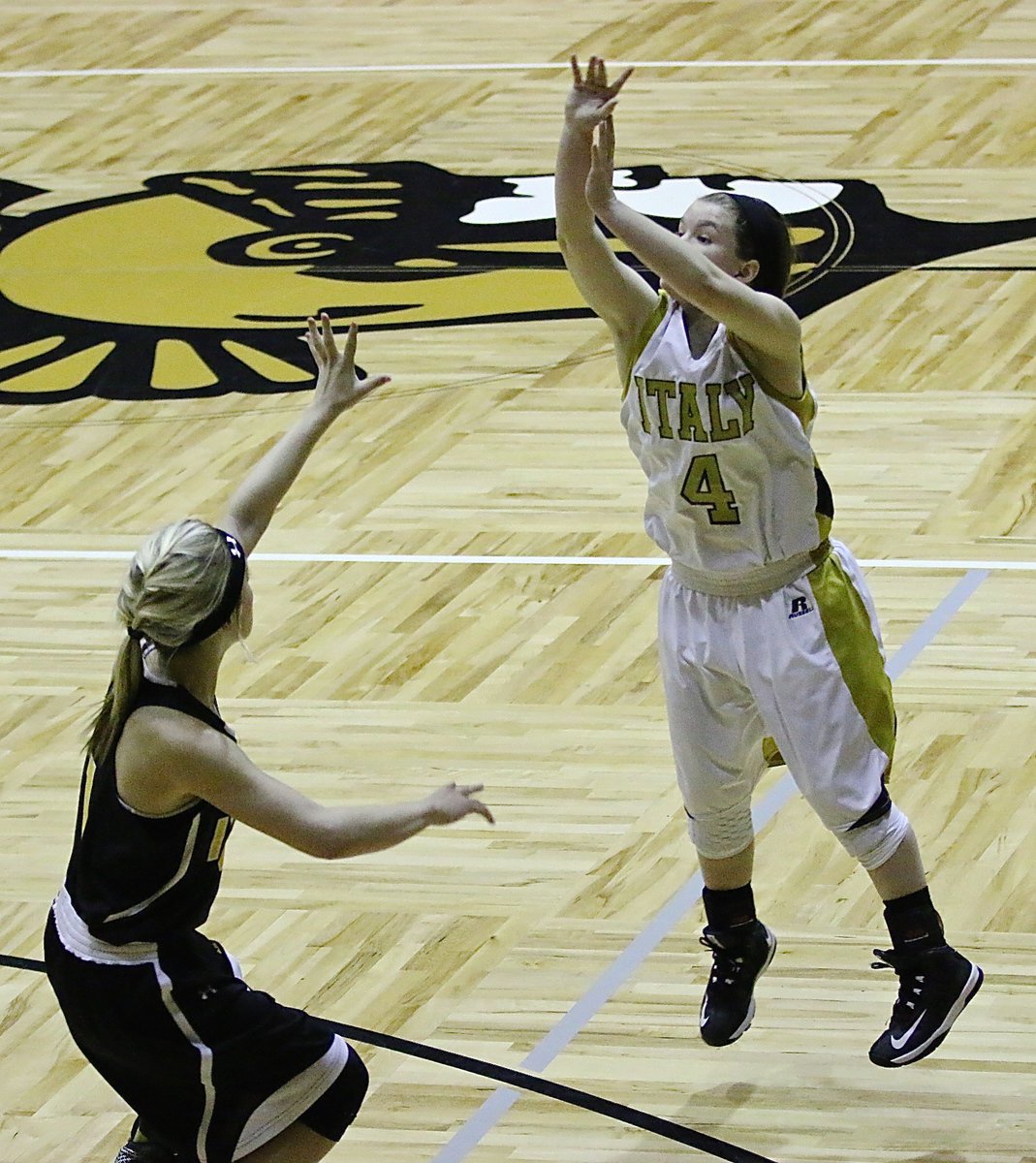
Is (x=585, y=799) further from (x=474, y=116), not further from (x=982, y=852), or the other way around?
(x=474, y=116)

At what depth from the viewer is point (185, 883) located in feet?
11.4

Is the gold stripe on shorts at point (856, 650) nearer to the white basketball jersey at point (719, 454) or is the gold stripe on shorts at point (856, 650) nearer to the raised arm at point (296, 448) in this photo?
the white basketball jersey at point (719, 454)

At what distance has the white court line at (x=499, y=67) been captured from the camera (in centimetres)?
1090

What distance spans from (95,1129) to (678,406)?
173 cm

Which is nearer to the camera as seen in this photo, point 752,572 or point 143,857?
point 143,857

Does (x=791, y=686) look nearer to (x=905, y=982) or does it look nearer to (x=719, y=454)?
(x=719, y=454)

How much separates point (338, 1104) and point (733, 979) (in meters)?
1.01

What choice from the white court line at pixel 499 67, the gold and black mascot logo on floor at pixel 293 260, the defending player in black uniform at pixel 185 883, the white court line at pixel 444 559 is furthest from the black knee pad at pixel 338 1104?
the white court line at pixel 499 67

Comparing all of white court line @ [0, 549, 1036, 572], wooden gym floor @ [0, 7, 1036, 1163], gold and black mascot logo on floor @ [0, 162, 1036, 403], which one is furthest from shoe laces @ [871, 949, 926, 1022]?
gold and black mascot logo on floor @ [0, 162, 1036, 403]

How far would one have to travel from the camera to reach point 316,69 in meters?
11.4

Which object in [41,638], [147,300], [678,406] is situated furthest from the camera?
[147,300]

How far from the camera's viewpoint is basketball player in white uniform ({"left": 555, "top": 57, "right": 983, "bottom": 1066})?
3918 millimetres

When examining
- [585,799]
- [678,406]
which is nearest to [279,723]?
[585,799]

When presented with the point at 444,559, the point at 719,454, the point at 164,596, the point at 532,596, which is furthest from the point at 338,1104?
the point at 444,559
